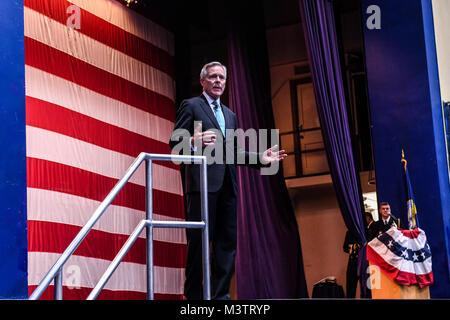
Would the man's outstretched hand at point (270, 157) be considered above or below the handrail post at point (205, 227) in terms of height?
above

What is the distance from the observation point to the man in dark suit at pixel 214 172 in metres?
3.52

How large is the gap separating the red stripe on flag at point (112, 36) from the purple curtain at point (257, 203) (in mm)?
1070

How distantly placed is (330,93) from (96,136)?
2.76 m

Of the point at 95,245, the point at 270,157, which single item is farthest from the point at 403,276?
the point at 95,245

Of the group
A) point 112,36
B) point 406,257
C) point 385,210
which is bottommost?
point 406,257

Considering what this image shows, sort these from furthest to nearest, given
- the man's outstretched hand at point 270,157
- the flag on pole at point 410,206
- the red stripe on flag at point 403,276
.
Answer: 1. the flag on pole at point 410,206
2. the red stripe on flag at point 403,276
3. the man's outstretched hand at point 270,157

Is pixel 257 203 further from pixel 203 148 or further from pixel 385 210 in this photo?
pixel 203 148

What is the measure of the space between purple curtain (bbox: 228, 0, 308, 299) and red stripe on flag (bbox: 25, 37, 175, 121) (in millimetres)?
1082

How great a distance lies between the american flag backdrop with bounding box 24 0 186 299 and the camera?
7.36 m

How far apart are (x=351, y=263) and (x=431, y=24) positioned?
294 cm

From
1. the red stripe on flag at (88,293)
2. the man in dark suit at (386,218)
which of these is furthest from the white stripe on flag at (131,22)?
the man in dark suit at (386,218)

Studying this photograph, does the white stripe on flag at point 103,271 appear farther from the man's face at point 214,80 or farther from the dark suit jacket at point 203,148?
the man's face at point 214,80

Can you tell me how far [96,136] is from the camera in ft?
26.9
